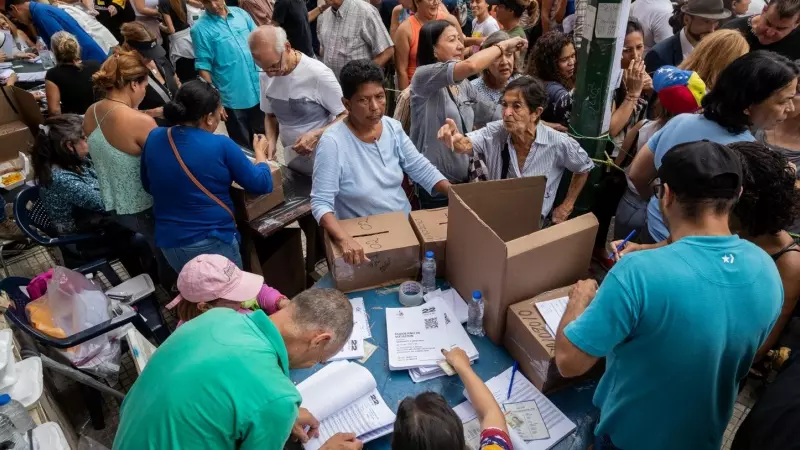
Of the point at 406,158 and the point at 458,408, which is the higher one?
the point at 406,158

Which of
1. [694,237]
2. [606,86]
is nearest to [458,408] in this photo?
[694,237]

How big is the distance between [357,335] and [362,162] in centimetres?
88

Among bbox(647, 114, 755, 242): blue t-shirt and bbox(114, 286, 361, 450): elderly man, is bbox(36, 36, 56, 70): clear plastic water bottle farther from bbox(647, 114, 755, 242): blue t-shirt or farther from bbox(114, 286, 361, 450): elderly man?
bbox(647, 114, 755, 242): blue t-shirt

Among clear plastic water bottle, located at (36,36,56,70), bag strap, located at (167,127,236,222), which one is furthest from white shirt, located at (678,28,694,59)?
clear plastic water bottle, located at (36,36,56,70)

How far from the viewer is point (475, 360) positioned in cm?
193

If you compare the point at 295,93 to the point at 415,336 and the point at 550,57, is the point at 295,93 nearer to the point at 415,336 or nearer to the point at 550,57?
the point at 550,57

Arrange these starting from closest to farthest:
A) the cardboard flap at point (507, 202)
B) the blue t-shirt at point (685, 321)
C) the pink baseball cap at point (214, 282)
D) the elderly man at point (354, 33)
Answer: the blue t-shirt at point (685, 321) < the pink baseball cap at point (214, 282) < the cardboard flap at point (507, 202) < the elderly man at point (354, 33)

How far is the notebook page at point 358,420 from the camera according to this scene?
169cm

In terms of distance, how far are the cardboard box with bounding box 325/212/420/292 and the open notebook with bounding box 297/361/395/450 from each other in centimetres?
47

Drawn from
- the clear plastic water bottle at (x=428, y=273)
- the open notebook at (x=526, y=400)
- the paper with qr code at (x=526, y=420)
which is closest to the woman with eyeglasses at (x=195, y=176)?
the clear plastic water bottle at (x=428, y=273)

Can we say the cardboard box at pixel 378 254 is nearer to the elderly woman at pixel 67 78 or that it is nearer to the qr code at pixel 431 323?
the qr code at pixel 431 323

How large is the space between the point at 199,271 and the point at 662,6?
14.0 feet

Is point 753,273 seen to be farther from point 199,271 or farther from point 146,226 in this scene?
point 146,226

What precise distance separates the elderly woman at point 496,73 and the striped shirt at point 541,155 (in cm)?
58
